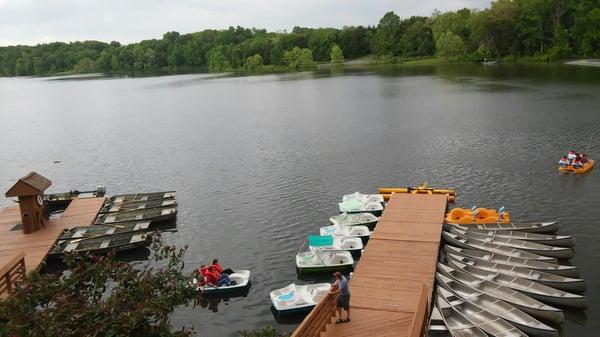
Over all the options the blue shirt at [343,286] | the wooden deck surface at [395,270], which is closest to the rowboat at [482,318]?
the wooden deck surface at [395,270]

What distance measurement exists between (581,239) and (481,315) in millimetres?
13734

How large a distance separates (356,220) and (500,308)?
14480 mm

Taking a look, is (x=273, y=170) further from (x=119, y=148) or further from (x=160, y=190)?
(x=119, y=148)

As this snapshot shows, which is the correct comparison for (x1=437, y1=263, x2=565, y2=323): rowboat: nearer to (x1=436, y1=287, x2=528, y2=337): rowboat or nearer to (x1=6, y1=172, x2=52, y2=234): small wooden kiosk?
(x1=436, y1=287, x2=528, y2=337): rowboat

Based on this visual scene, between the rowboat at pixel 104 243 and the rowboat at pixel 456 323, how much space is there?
20.5 meters

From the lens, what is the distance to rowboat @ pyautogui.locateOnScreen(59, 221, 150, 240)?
3447cm

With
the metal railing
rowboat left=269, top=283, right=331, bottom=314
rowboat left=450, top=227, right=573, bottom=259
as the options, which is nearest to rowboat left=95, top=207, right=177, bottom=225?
the metal railing

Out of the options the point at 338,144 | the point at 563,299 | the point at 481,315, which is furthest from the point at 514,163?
the point at 481,315

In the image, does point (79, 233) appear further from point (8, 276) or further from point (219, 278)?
point (219, 278)

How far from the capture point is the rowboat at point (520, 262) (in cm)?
2460

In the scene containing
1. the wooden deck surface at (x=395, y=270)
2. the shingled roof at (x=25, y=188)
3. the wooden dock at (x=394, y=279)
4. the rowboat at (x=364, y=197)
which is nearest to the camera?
the wooden dock at (x=394, y=279)

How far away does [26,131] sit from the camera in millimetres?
92750

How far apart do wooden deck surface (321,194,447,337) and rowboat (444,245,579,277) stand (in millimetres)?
1837

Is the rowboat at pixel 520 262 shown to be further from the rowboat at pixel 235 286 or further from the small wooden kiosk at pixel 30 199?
the small wooden kiosk at pixel 30 199
